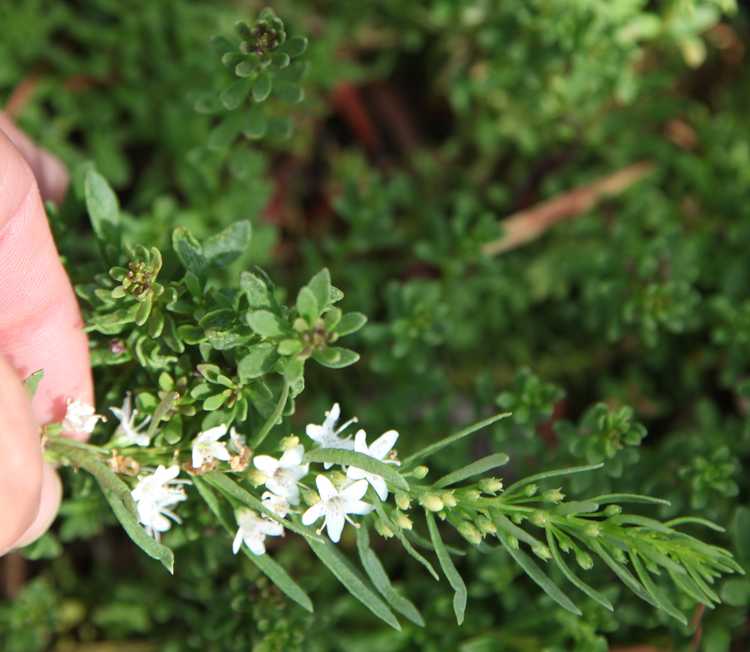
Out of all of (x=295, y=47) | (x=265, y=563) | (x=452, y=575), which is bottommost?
(x=265, y=563)

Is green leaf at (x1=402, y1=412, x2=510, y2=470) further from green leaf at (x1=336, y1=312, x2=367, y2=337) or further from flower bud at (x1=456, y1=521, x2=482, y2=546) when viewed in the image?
green leaf at (x1=336, y1=312, x2=367, y2=337)

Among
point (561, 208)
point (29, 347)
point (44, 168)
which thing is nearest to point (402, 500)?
point (29, 347)

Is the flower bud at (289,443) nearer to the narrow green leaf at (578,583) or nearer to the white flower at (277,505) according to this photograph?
the white flower at (277,505)

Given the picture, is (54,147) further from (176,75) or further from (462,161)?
(462,161)

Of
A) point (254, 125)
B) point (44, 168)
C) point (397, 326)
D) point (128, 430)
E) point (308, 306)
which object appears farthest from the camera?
point (44, 168)

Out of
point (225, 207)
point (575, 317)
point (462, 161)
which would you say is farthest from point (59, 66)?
point (575, 317)

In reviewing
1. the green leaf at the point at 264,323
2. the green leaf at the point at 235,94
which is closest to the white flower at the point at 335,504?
the green leaf at the point at 264,323

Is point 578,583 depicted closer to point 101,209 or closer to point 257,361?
point 257,361
